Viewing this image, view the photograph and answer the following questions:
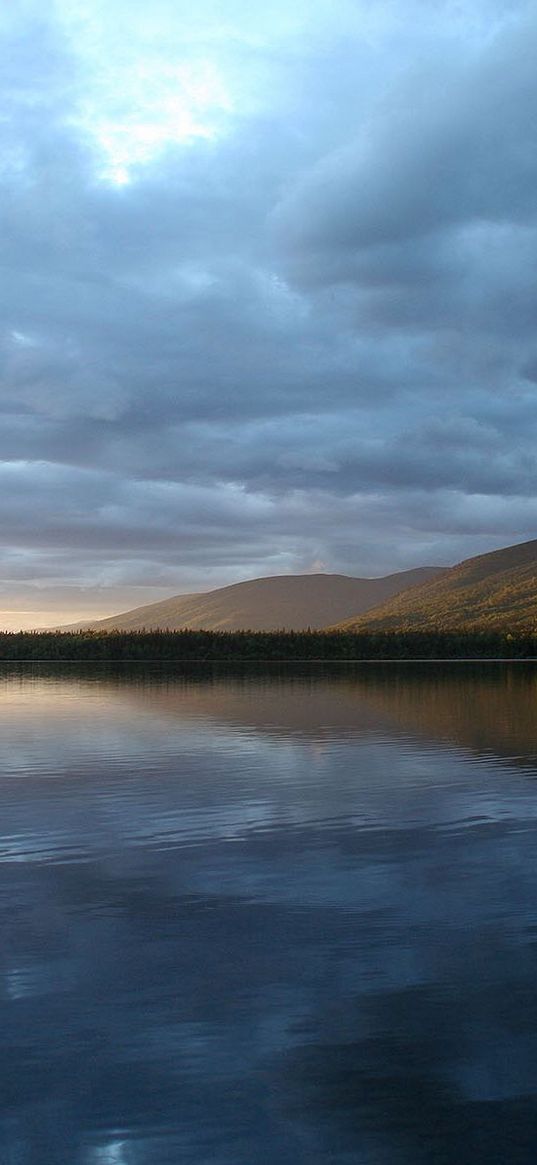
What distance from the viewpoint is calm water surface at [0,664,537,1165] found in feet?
27.1

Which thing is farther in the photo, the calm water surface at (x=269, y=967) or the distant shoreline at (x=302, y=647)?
the distant shoreline at (x=302, y=647)

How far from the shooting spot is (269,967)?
1173cm

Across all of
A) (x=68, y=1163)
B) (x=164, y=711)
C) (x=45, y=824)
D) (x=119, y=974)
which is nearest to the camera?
(x=68, y=1163)

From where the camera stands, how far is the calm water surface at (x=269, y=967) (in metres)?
8.27

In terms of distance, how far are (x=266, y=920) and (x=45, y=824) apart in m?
7.62

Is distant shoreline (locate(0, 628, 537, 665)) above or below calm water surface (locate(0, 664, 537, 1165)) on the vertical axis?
above

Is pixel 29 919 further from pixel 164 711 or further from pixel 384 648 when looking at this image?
pixel 384 648

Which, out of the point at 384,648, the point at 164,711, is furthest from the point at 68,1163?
the point at 384,648

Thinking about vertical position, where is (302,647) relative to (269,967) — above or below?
above

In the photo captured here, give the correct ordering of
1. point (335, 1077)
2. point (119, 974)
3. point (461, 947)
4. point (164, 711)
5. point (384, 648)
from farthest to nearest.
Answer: point (384, 648), point (164, 711), point (461, 947), point (119, 974), point (335, 1077)

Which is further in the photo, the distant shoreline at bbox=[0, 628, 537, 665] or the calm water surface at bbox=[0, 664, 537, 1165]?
the distant shoreline at bbox=[0, 628, 537, 665]

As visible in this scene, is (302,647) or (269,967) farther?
(302,647)

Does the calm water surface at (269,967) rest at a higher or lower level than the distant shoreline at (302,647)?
lower

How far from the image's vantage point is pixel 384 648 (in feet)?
461
